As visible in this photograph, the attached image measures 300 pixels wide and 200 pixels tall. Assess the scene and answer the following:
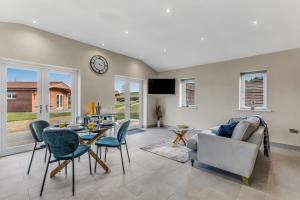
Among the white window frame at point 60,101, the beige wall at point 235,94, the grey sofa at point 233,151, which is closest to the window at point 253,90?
the beige wall at point 235,94

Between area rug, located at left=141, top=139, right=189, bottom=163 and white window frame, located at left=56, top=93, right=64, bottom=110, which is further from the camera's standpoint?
white window frame, located at left=56, top=93, right=64, bottom=110

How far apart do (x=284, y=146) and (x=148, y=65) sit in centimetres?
514

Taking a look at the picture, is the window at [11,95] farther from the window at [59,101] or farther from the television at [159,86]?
the television at [159,86]

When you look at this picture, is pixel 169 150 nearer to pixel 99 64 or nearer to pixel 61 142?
pixel 61 142

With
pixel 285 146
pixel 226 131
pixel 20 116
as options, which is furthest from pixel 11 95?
pixel 285 146

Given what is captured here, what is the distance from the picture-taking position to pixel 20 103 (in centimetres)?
365

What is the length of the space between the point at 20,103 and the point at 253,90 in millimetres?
6261

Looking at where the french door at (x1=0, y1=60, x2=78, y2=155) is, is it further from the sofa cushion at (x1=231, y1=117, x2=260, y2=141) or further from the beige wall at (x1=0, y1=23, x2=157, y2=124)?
the sofa cushion at (x1=231, y1=117, x2=260, y2=141)

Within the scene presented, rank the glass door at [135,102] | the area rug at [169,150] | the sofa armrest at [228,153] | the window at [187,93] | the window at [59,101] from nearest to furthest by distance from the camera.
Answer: the sofa armrest at [228,153] → the area rug at [169,150] → the window at [59,101] → the window at [187,93] → the glass door at [135,102]

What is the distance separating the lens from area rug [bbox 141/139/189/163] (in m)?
3.27

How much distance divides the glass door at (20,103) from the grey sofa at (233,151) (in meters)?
3.96

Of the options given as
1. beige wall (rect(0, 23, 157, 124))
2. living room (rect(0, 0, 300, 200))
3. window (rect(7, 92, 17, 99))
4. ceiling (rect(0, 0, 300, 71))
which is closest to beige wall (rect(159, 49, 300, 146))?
living room (rect(0, 0, 300, 200))

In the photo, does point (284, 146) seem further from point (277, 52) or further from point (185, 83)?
point (185, 83)

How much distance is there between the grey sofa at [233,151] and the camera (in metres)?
2.26
